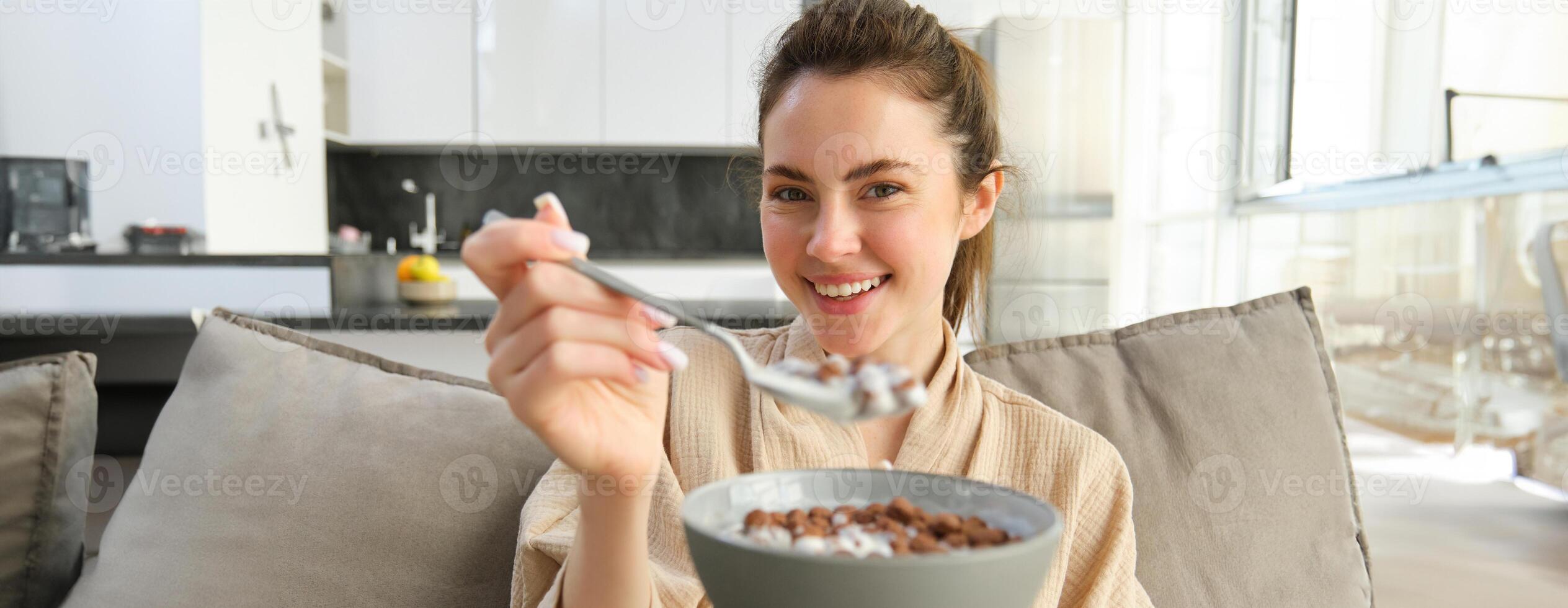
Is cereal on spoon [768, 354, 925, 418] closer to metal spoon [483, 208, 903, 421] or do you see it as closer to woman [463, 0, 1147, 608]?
metal spoon [483, 208, 903, 421]

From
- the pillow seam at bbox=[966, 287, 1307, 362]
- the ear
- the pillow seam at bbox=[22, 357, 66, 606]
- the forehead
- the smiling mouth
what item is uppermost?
the forehead

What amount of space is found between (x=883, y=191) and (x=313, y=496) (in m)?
0.67

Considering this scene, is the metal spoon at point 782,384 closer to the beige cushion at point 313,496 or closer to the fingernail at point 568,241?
the fingernail at point 568,241

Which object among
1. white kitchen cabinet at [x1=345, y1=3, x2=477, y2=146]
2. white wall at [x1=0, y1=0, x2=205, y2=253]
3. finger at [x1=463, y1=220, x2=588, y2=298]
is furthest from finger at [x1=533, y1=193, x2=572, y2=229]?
white kitchen cabinet at [x1=345, y1=3, x2=477, y2=146]

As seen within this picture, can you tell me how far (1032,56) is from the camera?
434 centimetres

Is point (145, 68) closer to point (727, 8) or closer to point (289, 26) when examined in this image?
point (289, 26)

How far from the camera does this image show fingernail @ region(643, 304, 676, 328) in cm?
64

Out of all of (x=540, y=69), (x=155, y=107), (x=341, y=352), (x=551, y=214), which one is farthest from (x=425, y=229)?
(x=551, y=214)

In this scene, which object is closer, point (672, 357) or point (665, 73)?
point (672, 357)

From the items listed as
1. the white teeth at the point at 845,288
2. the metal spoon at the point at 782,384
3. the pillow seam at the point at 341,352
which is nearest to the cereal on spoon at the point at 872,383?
the metal spoon at the point at 782,384

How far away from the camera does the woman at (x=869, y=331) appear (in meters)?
0.98

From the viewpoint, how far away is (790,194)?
1050 mm

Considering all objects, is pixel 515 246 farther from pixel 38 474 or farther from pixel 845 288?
pixel 38 474

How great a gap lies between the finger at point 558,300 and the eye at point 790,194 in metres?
0.42
